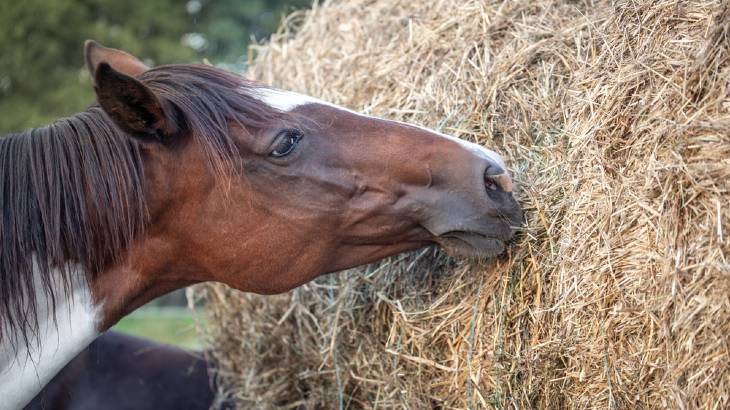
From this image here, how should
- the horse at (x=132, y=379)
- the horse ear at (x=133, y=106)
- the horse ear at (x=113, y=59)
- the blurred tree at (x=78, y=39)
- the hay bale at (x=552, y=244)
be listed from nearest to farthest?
1. the hay bale at (x=552, y=244)
2. the horse ear at (x=133, y=106)
3. the horse ear at (x=113, y=59)
4. the horse at (x=132, y=379)
5. the blurred tree at (x=78, y=39)

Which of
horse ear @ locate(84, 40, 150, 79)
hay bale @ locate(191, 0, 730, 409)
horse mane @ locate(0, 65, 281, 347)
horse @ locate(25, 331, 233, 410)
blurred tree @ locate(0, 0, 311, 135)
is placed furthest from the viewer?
blurred tree @ locate(0, 0, 311, 135)

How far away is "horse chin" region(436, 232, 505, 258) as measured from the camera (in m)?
2.70

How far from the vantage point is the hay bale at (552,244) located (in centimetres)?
225

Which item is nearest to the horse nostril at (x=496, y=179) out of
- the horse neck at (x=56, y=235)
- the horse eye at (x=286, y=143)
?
the horse eye at (x=286, y=143)

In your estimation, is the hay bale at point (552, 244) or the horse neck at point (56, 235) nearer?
the hay bale at point (552, 244)

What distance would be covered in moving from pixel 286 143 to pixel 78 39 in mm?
14769

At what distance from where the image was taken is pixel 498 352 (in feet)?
9.01

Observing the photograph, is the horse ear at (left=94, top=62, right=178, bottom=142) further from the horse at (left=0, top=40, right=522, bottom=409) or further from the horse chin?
the horse chin

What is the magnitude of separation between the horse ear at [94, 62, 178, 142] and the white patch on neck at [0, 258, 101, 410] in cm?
55

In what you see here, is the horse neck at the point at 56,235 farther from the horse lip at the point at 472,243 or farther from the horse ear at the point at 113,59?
the horse lip at the point at 472,243

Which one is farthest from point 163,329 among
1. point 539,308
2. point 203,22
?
point 539,308

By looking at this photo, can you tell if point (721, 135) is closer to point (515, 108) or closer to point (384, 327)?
point (515, 108)

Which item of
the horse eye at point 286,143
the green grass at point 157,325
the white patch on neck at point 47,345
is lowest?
the green grass at point 157,325

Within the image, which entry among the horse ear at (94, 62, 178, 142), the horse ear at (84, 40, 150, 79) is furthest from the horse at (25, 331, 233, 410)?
the horse ear at (94, 62, 178, 142)
